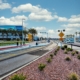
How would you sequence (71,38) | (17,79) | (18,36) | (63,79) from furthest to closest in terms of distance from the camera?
(18,36) → (71,38) → (63,79) → (17,79)

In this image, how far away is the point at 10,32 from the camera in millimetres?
125125

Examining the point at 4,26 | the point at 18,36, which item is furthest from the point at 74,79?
the point at 18,36

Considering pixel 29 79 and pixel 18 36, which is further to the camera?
pixel 18 36

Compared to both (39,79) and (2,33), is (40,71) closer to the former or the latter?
(39,79)

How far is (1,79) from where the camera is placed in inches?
339

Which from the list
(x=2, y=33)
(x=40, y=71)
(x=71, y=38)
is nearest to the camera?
(x=40, y=71)

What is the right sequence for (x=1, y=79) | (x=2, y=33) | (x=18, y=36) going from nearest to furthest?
(x=1, y=79), (x=2, y=33), (x=18, y=36)

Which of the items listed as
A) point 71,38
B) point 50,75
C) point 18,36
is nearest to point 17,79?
point 50,75

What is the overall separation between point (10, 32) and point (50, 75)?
118536 millimetres

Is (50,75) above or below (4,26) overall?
below

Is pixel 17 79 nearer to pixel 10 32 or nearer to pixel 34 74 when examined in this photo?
pixel 34 74

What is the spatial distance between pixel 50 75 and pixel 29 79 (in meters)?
1.70

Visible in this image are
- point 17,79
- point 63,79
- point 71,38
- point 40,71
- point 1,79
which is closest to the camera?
point 17,79

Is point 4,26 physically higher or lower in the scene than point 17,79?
higher
